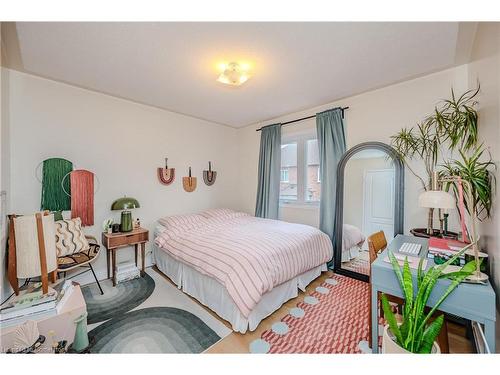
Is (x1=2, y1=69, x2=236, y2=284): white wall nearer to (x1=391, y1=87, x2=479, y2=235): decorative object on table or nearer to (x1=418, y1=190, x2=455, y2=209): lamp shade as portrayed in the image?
(x1=391, y1=87, x2=479, y2=235): decorative object on table

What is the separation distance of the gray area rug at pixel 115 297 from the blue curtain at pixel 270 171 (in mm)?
2053

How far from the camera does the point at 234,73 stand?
6.55ft

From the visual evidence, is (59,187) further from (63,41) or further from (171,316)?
(171,316)

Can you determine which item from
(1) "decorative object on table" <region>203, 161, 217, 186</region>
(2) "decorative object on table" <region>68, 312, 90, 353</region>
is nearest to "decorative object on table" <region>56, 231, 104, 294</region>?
(2) "decorative object on table" <region>68, 312, 90, 353</region>

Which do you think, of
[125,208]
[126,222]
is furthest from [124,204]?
[126,222]

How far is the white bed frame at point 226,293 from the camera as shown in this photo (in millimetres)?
1738

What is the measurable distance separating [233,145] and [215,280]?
290cm

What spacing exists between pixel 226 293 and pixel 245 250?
40 centimetres

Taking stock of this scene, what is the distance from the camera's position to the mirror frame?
7.71ft

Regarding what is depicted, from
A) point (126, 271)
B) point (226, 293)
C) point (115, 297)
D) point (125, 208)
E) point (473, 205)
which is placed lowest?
point (115, 297)

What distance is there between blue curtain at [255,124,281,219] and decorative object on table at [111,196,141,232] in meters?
2.03

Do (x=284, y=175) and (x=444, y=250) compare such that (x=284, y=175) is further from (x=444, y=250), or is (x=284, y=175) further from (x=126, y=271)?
(x=126, y=271)
